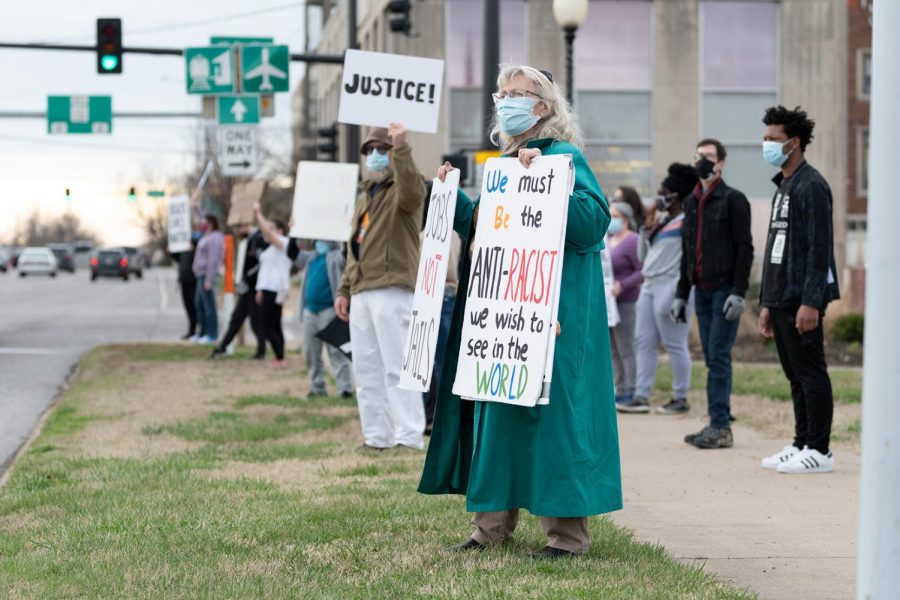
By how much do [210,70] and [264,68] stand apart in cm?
86

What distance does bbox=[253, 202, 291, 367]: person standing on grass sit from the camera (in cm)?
1669

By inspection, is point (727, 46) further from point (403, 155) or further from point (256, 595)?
point (256, 595)

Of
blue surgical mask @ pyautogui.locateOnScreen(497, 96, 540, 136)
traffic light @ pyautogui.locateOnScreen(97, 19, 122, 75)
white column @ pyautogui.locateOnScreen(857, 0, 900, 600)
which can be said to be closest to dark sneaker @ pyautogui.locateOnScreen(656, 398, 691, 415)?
blue surgical mask @ pyautogui.locateOnScreen(497, 96, 540, 136)

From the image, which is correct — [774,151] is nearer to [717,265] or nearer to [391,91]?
[717,265]

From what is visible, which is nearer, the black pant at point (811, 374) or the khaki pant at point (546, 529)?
the khaki pant at point (546, 529)

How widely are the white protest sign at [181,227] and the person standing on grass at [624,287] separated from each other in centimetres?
1099

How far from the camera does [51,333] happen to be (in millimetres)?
24062

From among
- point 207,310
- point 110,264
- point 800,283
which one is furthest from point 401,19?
point 110,264

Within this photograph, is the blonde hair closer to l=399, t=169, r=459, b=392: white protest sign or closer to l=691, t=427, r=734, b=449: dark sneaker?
l=399, t=169, r=459, b=392: white protest sign

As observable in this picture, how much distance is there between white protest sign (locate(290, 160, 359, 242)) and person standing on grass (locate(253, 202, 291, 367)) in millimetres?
Answer: 3635

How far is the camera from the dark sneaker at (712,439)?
952 cm

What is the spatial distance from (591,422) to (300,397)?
25.7 feet

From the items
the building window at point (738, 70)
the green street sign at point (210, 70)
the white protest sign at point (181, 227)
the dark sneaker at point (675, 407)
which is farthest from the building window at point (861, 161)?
the dark sneaker at point (675, 407)

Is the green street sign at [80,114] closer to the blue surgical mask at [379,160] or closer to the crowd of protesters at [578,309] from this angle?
the crowd of protesters at [578,309]
